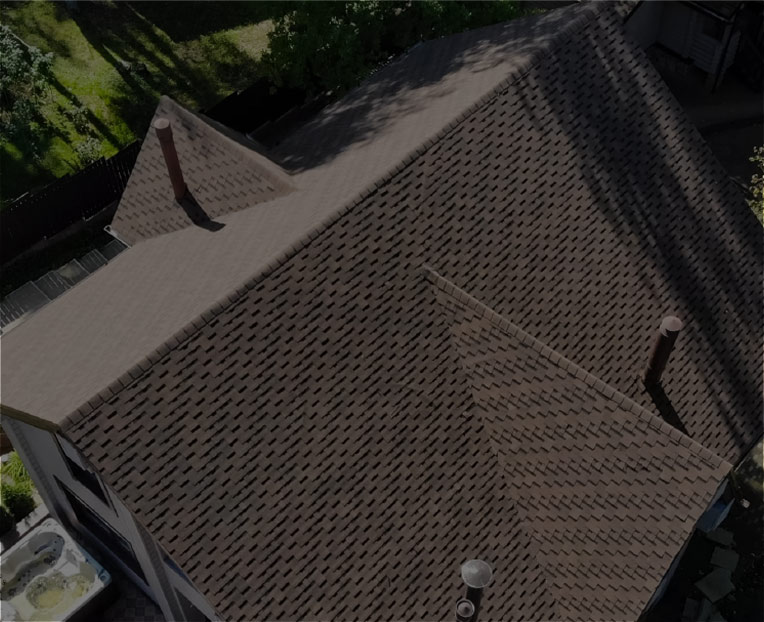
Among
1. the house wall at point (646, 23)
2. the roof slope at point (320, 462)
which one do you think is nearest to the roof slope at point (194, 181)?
the roof slope at point (320, 462)

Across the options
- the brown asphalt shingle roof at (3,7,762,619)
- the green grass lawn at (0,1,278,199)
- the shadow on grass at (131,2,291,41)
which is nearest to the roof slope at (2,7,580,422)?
the brown asphalt shingle roof at (3,7,762,619)

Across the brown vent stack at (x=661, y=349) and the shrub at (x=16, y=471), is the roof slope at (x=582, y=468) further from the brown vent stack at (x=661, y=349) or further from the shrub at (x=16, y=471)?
the shrub at (x=16, y=471)

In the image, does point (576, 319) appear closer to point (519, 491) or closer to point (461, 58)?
point (519, 491)

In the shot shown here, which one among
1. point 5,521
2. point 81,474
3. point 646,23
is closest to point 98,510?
point 81,474

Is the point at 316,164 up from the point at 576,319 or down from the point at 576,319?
up

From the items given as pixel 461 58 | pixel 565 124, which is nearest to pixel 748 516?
pixel 565 124

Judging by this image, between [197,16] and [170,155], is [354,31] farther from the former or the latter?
[197,16]
